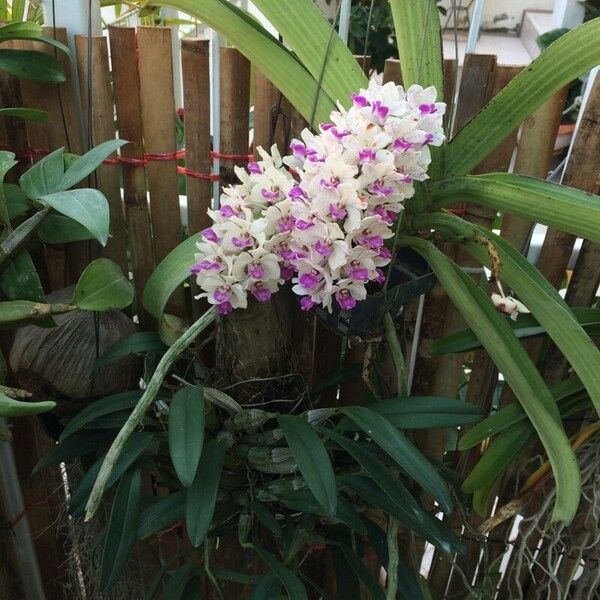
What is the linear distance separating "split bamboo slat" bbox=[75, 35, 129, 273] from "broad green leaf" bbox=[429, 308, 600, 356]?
544mm

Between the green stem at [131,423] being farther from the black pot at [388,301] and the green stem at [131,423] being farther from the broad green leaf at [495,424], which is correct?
the broad green leaf at [495,424]

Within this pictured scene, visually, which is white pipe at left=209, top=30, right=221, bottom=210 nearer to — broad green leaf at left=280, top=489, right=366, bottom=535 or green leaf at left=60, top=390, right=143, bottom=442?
green leaf at left=60, top=390, right=143, bottom=442

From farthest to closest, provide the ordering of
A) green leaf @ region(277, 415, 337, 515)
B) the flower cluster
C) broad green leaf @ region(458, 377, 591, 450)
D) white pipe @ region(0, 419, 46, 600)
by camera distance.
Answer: white pipe @ region(0, 419, 46, 600) → broad green leaf @ region(458, 377, 591, 450) → green leaf @ region(277, 415, 337, 515) → the flower cluster

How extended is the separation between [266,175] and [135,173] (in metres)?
0.41

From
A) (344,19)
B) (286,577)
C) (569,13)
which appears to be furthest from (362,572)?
(569,13)

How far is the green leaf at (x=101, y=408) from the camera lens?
2.79 ft

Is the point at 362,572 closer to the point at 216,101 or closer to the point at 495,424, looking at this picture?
the point at 495,424

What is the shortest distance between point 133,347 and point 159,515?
0.75 ft

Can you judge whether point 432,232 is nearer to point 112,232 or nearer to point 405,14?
point 405,14

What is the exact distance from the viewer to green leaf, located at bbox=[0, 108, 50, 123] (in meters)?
0.90

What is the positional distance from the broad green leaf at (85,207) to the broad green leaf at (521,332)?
1.53ft

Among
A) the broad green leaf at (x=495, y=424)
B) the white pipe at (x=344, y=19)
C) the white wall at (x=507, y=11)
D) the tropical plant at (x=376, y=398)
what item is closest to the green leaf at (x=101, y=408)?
the tropical plant at (x=376, y=398)

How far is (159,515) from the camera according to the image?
848mm

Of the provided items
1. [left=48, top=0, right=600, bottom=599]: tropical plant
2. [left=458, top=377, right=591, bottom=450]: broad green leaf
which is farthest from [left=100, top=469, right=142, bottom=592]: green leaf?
[left=458, top=377, right=591, bottom=450]: broad green leaf
